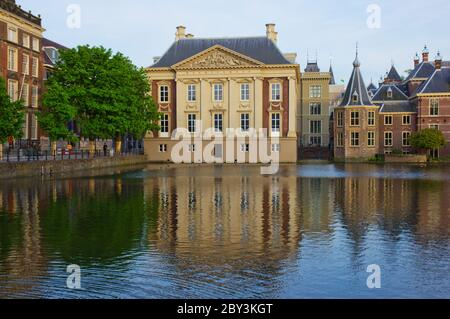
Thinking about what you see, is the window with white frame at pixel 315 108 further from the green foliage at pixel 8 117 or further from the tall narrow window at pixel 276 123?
the green foliage at pixel 8 117

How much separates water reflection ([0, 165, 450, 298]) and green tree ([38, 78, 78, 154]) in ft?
83.2

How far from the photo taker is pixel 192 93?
78000mm

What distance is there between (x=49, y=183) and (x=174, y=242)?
2192cm

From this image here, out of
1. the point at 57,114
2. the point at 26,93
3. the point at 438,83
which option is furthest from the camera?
the point at 438,83

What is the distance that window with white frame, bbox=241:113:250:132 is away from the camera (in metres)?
76.9

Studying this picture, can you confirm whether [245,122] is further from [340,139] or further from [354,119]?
[354,119]

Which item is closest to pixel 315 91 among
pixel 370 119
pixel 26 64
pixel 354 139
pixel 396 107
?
pixel 396 107

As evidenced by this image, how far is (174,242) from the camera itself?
15.6 m

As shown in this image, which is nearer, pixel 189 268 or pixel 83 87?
pixel 189 268

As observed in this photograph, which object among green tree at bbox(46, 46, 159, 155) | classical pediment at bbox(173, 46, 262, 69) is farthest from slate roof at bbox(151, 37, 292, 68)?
green tree at bbox(46, 46, 159, 155)

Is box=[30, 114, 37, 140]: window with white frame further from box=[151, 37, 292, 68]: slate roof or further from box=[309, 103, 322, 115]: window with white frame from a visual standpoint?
box=[309, 103, 322, 115]: window with white frame

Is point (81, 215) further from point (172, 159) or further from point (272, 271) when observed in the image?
point (172, 159)

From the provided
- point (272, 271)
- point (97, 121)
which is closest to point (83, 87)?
point (97, 121)

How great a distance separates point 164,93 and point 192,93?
4.37 meters
